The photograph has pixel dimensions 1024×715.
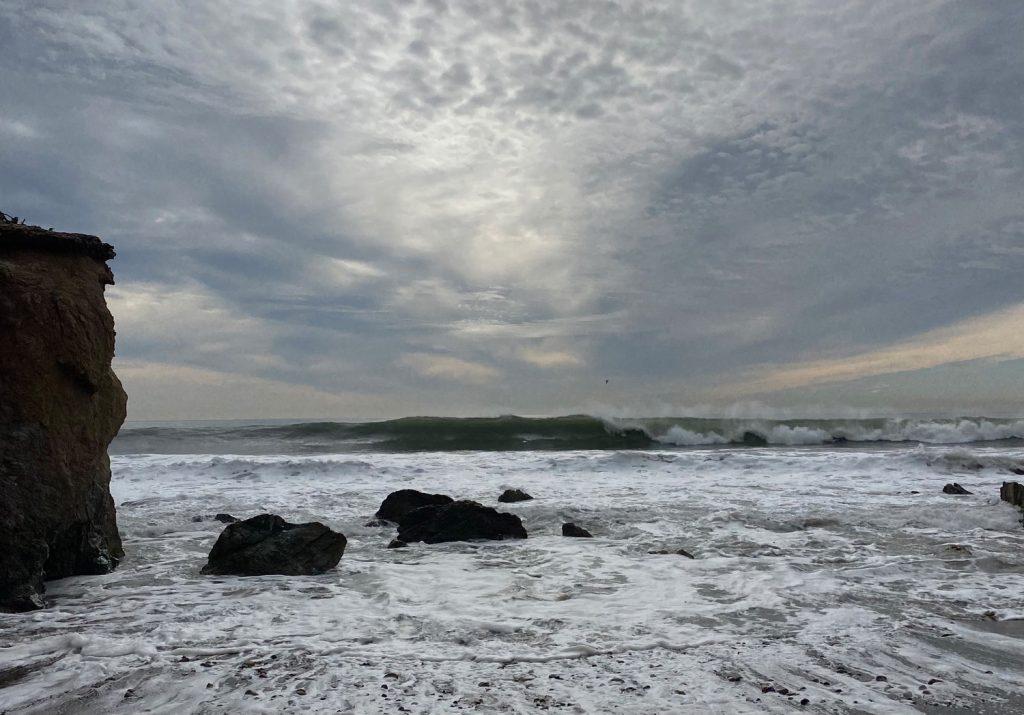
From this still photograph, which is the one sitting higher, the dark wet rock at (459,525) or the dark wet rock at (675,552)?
the dark wet rock at (459,525)

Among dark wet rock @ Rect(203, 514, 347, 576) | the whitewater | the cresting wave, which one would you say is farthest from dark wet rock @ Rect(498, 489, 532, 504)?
the cresting wave

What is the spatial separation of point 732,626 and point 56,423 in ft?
20.5

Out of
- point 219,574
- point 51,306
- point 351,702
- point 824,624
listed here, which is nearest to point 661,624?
point 824,624

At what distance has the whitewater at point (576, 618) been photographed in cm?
342

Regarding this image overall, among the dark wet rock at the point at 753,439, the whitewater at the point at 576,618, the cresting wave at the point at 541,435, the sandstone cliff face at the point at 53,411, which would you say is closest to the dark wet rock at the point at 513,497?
the whitewater at the point at 576,618

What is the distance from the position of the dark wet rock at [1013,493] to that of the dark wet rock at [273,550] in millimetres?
10993

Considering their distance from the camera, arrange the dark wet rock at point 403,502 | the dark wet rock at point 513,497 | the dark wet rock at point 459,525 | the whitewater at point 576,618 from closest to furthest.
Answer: the whitewater at point 576,618
the dark wet rock at point 459,525
the dark wet rock at point 403,502
the dark wet rock at point 513,497

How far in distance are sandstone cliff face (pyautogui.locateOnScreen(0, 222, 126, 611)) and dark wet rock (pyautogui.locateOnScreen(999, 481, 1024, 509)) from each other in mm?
13309

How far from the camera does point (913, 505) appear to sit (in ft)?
36.7

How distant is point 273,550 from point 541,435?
78.7 ft

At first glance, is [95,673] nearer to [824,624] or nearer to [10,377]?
[10,377]

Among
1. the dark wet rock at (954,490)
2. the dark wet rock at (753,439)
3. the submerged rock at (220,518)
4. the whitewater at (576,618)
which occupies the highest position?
the dark wet rock at (753,439)

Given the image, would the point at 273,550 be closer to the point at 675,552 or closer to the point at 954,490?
the point at 675,552

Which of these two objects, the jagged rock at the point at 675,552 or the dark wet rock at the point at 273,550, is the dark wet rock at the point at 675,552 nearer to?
the jagged rock at the point at 675,552
